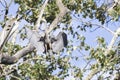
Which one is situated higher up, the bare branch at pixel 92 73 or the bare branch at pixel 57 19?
the bare branch at pixel 92 73

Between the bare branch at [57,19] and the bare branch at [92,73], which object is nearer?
the bare branch at [57,19]

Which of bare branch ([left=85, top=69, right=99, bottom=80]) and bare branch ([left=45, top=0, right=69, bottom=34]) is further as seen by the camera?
bare branch ([left=85, top=69, right=99, bottom=80])

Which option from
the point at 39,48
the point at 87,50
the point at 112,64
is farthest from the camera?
the point at 87,50

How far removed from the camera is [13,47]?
10.1 metres

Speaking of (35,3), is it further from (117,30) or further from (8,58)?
(8,58)

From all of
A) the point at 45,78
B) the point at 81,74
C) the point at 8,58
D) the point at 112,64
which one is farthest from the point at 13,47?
the point at 8,58

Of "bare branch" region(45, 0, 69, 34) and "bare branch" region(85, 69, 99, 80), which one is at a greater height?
"bare branch" region(85, 69, 99, 80)

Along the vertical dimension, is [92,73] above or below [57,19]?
above

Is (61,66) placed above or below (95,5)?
below

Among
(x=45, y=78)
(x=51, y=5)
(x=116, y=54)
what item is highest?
(x=51, y=5)

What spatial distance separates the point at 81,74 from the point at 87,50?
0.74 m

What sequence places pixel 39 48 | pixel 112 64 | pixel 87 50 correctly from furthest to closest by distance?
1. pixel 87 50
2. pixel 112 64
3. pixel 39 48

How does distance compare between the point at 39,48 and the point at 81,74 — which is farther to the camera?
the point at 81,74

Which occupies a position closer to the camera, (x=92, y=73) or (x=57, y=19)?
(x=57, y=19)
